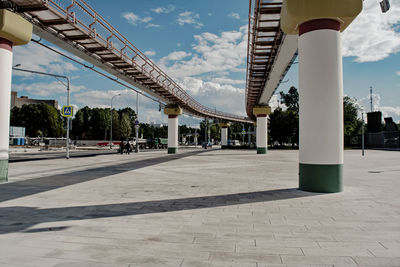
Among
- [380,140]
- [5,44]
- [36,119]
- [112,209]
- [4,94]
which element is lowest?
[112,209]

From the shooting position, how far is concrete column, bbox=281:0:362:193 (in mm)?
7742

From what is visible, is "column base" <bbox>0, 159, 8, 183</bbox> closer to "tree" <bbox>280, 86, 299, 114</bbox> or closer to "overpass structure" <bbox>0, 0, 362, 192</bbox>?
"overpass structure" <bbox>0, 0, 362, 192</bbox>

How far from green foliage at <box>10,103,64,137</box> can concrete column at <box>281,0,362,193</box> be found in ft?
250

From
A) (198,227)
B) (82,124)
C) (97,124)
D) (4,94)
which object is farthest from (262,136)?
(82,124)

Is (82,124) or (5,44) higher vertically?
(82,124)

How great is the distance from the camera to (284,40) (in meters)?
13.6

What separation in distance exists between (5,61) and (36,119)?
7107 cm

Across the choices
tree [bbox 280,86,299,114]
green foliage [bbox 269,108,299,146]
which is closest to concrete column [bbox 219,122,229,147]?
green foliage [bbox 269,108,299,146]

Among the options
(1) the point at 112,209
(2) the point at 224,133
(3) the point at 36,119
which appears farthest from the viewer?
(3) the point at 36,119

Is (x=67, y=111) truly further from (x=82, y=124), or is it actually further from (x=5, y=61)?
(x=82, y=124)

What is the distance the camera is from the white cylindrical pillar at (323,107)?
781 centimetres

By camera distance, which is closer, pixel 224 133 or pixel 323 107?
pixel 323 107

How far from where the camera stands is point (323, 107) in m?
7.82

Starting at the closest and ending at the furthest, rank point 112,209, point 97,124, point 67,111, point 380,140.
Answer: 1. point 112,209
2. point 67,111
3. point 380,140
4. point 97,124
